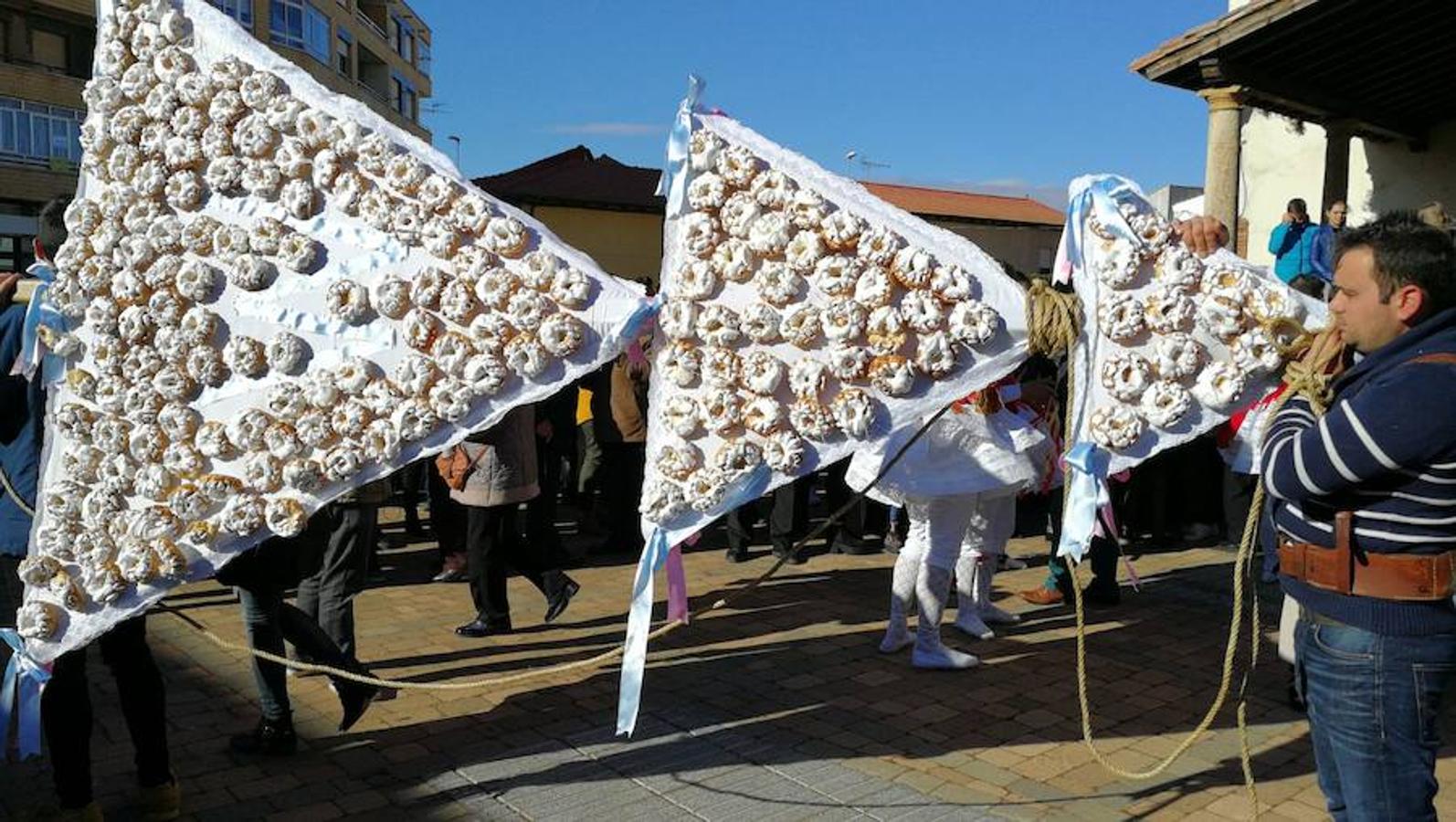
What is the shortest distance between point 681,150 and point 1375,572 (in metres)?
1.87

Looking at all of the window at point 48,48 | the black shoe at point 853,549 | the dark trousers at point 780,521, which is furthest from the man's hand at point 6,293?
the window at point 48,48

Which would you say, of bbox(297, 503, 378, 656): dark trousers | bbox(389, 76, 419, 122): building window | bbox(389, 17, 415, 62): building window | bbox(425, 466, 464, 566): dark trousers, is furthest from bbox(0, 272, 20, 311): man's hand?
bbox(389, 17, 415, 62): building window

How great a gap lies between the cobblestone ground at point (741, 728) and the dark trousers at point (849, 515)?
1692mm

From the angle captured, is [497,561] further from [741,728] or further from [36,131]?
[36,131]

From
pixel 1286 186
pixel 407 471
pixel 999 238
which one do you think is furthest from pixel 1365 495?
pixel 999 238

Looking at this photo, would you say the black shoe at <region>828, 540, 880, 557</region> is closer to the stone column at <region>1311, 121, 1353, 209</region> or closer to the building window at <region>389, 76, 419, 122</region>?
the stone column at <region>1311, 121, 1353, 209</region>

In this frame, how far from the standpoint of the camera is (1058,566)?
688 cm

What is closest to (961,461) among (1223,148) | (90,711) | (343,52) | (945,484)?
(945,484)

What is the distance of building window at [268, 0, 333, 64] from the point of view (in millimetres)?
41469

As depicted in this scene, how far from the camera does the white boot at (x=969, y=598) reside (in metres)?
6.07

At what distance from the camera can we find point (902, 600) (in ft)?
18.7

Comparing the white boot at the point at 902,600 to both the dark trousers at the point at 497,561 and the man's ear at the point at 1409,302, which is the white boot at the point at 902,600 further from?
the man's ear at the point at 1409,302

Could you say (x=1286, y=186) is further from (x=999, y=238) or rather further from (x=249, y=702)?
(x=249, y=702)

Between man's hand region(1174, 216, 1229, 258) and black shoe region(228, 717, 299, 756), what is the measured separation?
3617 mm
